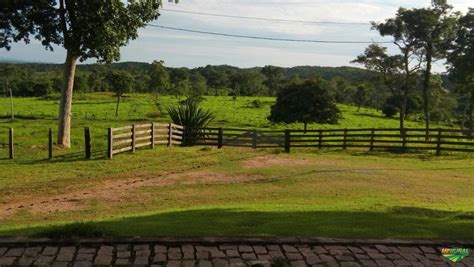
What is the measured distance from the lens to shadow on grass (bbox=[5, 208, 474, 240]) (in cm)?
611

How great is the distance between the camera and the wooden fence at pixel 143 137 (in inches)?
687

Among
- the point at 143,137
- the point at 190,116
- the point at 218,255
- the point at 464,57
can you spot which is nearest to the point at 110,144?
the point at 143,137

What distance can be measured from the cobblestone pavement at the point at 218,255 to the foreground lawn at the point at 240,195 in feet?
1.65


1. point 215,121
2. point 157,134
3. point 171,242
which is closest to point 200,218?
point 171,242

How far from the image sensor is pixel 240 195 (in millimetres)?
11227

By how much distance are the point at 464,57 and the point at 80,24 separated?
21.7 m

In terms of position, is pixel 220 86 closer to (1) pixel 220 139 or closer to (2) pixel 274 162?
(1) pixel 220 139

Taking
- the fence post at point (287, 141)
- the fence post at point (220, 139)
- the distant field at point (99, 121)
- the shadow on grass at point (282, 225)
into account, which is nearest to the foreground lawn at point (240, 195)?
the shadow on grass at point (282, 225)

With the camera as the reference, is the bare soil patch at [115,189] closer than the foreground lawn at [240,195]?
No

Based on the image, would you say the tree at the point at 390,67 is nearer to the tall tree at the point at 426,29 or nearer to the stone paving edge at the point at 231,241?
the tall tree at the point at 426,29

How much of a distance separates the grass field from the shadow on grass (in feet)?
0.05

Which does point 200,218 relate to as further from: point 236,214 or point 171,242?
point 171,242

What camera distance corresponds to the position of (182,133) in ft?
74.6

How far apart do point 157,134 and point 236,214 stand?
13282 millimetres
